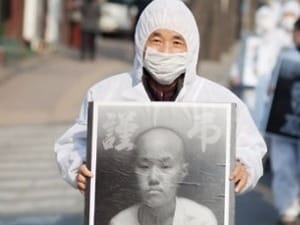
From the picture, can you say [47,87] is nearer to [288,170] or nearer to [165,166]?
[288,170]

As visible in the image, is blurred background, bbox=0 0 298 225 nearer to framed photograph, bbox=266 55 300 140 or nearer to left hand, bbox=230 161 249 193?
framed photograph, bbox=266 55 300 140

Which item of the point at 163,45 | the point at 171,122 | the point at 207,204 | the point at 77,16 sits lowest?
the point at 77,16

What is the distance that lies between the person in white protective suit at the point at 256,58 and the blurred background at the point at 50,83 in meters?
1.00

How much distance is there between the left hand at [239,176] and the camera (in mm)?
3806

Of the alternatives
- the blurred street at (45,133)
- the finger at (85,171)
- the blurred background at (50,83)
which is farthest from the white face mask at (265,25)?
the finger at (85,171)

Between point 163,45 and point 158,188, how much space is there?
555 millimetres

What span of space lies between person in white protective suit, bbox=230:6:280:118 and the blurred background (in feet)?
3.27

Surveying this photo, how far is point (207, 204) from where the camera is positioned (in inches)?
149

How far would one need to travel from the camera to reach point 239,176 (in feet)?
12.6

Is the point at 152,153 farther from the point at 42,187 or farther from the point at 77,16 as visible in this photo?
the point at 77,16

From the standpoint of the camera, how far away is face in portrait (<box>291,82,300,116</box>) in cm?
880

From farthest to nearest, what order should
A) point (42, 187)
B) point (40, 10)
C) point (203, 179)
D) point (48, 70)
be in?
point (40, 10) → point (48, 70) → point (42, 187) → point (203, 179)

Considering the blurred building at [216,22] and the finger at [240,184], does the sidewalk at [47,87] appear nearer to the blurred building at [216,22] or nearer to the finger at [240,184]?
the blurred building at [216,22]

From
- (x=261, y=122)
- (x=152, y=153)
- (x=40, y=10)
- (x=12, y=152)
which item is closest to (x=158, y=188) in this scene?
(x=152, y=153)
